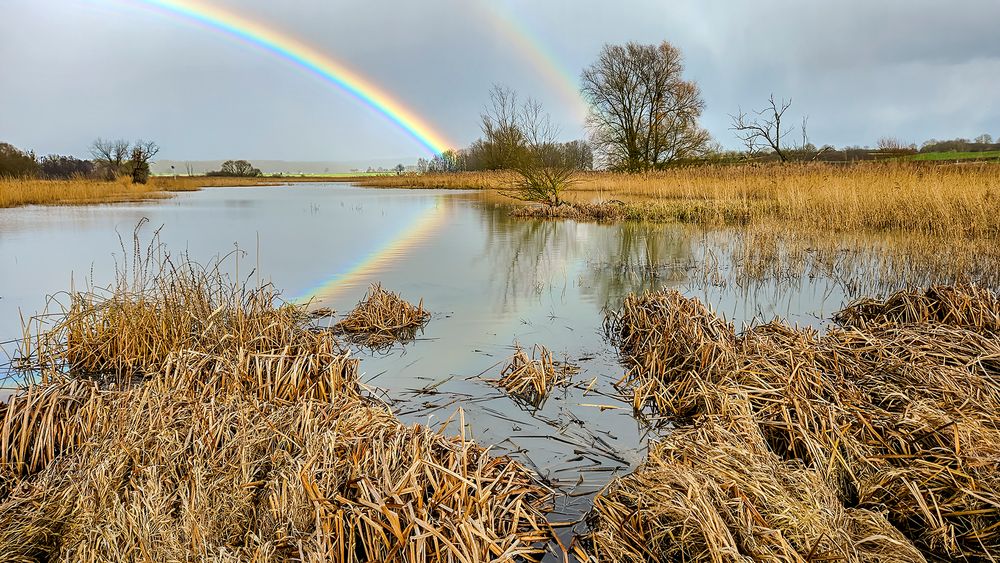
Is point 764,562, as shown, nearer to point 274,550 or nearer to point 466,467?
point 466,467

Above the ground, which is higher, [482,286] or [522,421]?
[482,286]

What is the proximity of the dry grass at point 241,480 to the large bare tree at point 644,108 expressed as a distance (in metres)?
25.4

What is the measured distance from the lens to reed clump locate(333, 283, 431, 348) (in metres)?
5.38

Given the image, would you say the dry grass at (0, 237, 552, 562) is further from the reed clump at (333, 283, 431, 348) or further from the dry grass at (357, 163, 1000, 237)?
the dry grass at (357, 163, 1000, 237)

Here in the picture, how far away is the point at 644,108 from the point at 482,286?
22887 mm

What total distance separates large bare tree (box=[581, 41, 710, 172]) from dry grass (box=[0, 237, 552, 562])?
2540cm

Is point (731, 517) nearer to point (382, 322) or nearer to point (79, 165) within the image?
point (382, 322)

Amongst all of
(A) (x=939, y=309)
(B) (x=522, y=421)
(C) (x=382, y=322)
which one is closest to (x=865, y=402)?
(B) (x=522, y=421)

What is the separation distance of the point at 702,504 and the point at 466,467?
0.96m

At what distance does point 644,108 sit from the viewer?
91.6 feet

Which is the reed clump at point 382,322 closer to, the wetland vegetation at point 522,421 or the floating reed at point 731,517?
the wetland vegetation at point 522,421

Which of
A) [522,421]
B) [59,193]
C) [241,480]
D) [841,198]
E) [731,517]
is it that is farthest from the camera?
[59,193]

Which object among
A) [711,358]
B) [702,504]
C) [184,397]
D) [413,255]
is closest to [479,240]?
[413,255]

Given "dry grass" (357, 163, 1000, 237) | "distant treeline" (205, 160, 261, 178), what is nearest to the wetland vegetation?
"dry grass" (357, 163, 1000, 237)
